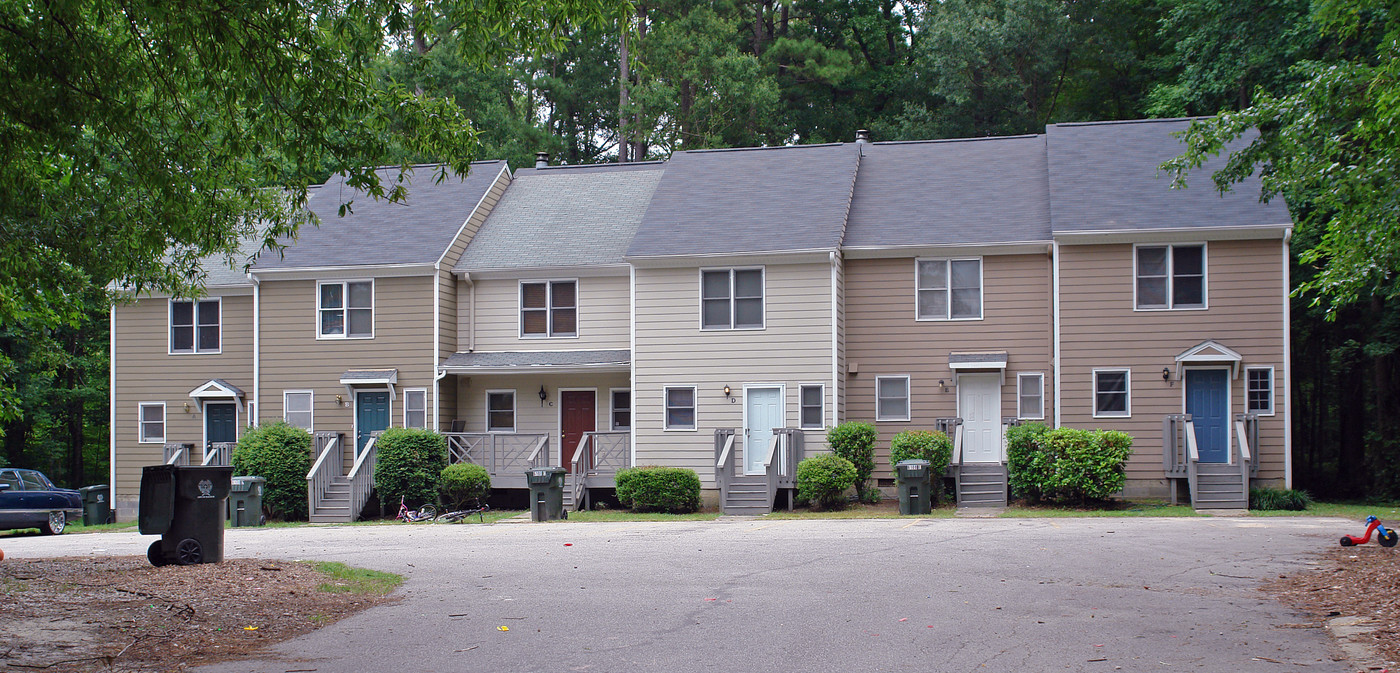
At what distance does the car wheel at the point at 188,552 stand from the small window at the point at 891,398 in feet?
48.4

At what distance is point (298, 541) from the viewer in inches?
668

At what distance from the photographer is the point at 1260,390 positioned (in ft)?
71.9

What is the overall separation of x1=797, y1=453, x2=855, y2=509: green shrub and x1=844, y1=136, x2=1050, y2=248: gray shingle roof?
4844mm

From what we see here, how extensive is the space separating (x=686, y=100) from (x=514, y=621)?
30661 mm

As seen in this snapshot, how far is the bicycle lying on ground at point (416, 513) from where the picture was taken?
2289 centimetres

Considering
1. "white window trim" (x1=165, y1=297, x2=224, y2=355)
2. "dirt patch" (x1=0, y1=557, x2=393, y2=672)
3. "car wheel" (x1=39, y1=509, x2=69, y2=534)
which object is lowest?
"car wheel" (x1=39, y1=509, x2=69, y2=534)

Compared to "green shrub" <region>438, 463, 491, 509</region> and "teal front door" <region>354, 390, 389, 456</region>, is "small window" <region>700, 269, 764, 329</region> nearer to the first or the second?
"green shrub" <region>438, 463, 491, 509</region>

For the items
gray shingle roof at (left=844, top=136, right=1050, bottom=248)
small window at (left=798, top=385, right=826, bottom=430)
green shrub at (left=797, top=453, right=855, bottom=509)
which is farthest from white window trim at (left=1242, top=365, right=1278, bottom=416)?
small window at (left=798, top=385, right=826, bottom=430)

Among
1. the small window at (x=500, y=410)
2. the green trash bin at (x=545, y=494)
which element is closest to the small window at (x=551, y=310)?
the small window at (x=500, y=410)

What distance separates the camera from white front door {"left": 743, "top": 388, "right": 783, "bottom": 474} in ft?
76.5

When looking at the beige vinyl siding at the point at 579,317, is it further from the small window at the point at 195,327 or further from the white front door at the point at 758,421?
the small window at the point at 195,327

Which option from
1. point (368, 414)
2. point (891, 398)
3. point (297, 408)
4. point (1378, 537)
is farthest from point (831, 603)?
point (297, 408)

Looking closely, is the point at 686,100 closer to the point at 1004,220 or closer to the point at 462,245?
the point at 462,245

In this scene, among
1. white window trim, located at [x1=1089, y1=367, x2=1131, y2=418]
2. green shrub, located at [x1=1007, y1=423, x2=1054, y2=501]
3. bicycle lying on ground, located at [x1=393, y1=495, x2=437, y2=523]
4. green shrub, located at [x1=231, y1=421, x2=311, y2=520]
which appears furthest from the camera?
green shrub, located at [x1=231, y1=421, x2=311, y2=520]
